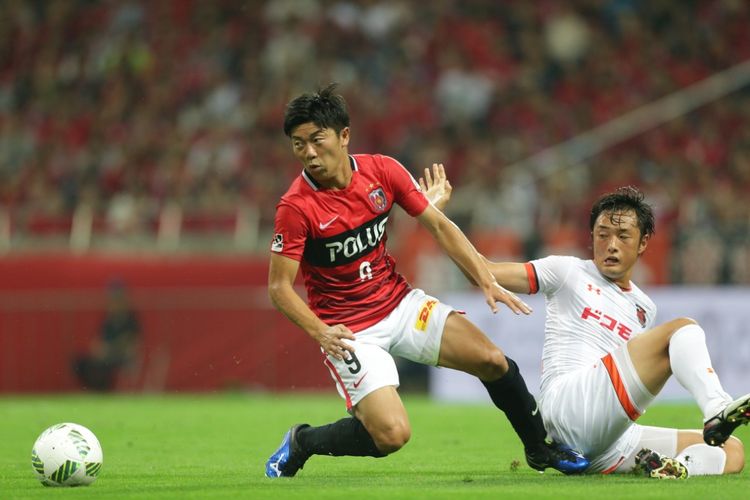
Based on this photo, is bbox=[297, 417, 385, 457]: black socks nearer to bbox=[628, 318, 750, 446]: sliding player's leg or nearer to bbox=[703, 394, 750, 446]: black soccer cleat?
bbox=[628, 318, 750, 446]: sliding player's leg

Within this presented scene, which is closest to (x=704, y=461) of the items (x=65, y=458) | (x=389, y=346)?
(x=389, y=346)

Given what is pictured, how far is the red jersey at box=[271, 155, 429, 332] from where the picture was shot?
23.6 ft

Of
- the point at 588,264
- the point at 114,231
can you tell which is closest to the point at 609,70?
the point at 114,231

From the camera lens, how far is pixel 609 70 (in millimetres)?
20328

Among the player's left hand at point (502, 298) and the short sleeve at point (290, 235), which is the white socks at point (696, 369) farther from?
the short sleeve at point (290, 235)

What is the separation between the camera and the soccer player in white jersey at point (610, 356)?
658 cm

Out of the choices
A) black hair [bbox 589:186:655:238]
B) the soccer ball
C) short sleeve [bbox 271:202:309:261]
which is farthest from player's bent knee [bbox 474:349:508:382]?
the soccer ball

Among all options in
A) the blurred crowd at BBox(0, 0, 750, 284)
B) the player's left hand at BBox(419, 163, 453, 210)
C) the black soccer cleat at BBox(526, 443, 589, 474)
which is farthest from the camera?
the blurred crowd at BBox(0, 0, 750, 284)

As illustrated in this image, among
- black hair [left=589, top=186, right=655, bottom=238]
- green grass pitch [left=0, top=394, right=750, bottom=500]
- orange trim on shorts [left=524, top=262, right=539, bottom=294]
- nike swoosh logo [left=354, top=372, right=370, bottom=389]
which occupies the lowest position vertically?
green grass pitch [left=0, top=394, right=750, bottom=500]

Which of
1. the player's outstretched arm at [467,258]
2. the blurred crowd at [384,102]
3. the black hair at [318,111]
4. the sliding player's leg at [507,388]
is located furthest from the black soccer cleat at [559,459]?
the blurred crowd at [384,102]

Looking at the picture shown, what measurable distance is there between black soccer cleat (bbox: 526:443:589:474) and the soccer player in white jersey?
0.05 meters

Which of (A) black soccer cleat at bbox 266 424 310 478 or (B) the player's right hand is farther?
(A) black soccer cleat at bbox 266 424 310 478

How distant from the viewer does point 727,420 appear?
230 inches

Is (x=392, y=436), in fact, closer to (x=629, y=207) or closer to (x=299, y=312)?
(x=299, y=312)
